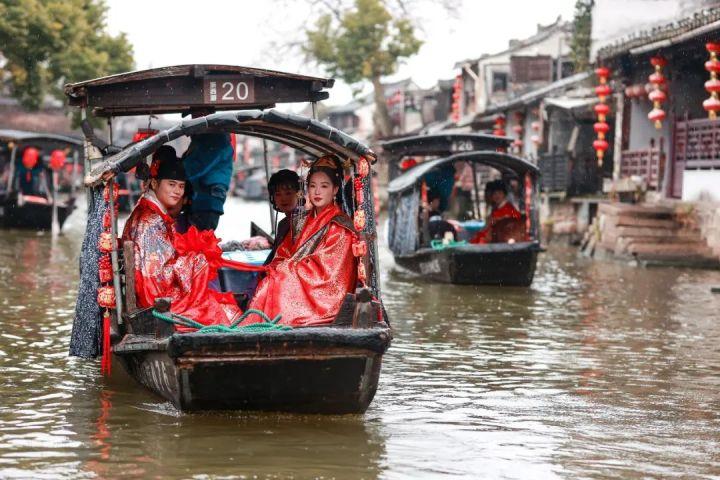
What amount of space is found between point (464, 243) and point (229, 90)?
8002 millimetres

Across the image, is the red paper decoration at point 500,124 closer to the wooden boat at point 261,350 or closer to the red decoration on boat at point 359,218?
the wooden boat at point 261,350

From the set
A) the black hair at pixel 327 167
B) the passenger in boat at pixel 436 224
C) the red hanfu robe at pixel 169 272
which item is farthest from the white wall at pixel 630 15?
the red hanfu robe at pixel 169 272

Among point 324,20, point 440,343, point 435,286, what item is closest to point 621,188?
point 435,286

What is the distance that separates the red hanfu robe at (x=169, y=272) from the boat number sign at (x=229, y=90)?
4.47 ft

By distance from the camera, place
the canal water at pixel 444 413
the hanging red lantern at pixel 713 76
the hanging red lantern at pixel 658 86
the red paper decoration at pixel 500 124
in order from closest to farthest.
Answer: the canal water at pixel 444 413 → the hanging red lantern at pixel 713 76 → the hanging red lantern at pixel 658 86 → the red paper decoration at pixel 500 124

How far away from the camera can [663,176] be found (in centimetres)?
2295

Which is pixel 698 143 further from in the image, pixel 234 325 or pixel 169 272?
pixel 234 325

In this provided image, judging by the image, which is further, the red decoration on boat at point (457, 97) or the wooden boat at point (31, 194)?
the red decoration on boat at point (457, 97)

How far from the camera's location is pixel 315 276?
325 inches

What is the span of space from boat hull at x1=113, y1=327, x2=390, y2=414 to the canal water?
0.51 ft

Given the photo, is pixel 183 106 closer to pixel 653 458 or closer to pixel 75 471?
pixel 75 471

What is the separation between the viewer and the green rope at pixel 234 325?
7.29m

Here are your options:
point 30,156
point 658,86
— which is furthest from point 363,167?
point 30,156

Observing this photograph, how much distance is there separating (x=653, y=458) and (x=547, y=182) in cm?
2342
